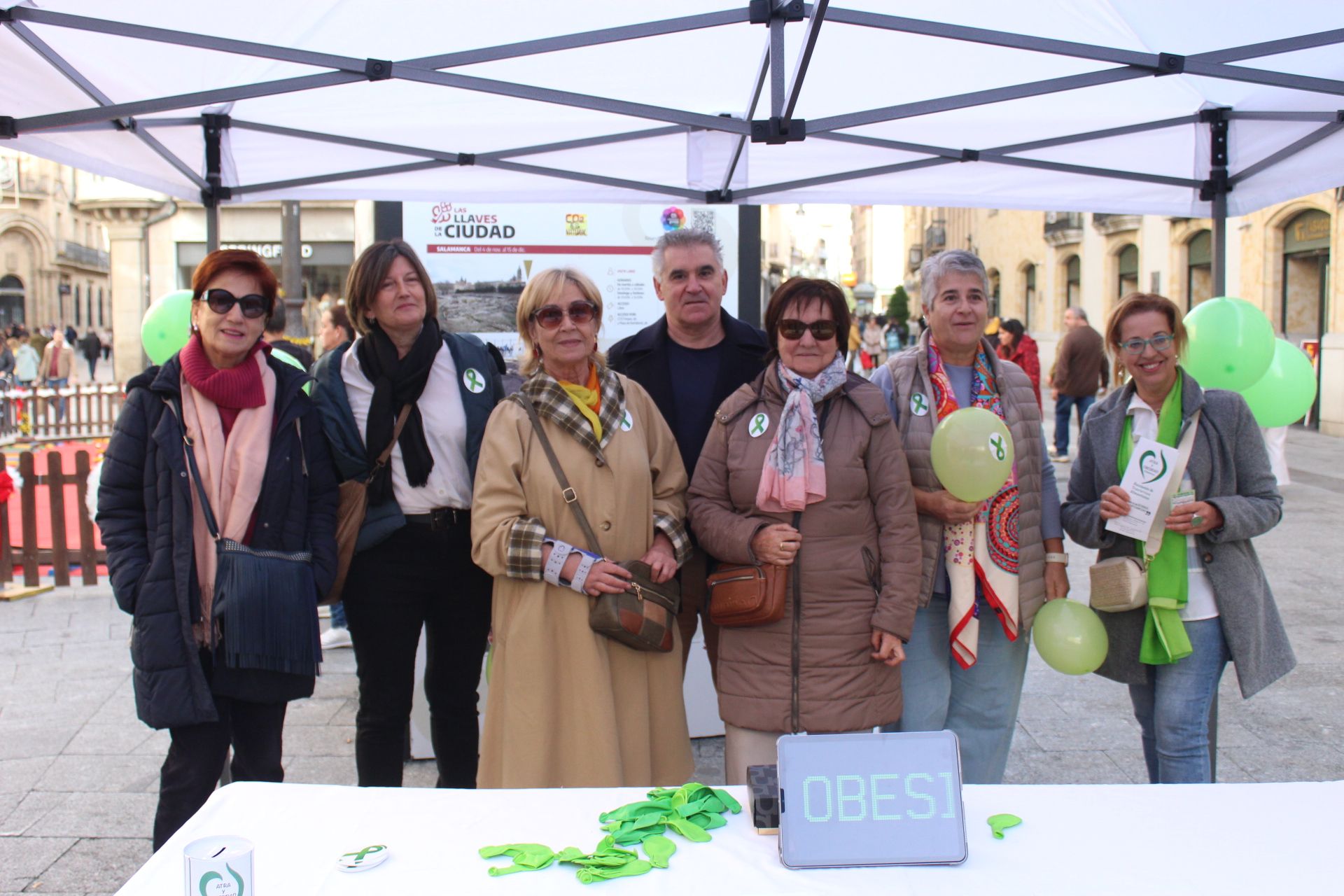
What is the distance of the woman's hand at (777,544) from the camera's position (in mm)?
2656

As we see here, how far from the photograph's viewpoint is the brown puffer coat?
2.70 meters

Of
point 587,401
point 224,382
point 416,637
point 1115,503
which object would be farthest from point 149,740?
point 1115,503

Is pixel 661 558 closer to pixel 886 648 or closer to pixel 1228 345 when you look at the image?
pixel 886 648

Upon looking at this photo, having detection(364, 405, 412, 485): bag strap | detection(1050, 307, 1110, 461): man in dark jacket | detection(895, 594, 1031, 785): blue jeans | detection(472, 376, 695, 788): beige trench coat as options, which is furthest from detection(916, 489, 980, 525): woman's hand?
detection(1050, 307, 1110, 461): man in dark jacket

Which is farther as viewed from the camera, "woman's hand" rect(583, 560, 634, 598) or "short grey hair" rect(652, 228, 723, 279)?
"short grey hair" rect(652, 228, 723, 279)

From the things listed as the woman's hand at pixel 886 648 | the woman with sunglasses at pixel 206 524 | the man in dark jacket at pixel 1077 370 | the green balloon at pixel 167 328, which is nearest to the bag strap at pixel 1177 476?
the woman's hand at pixel 886 648

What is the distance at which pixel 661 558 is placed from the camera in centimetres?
284

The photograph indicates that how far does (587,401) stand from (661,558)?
46 cm

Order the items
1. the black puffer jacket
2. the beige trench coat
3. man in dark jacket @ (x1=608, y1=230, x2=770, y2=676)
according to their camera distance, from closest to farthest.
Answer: the black puffer jacket < the beige trench coat < man in dark jacket @ (x1=608, y1=230, x2=770, y2=676)

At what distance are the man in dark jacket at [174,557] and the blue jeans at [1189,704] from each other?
7.46 ft

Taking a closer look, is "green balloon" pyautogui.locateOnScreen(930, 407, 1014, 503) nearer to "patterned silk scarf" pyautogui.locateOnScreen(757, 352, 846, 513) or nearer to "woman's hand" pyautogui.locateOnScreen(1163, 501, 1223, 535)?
"patterned silk scarf" pyautogui.locateOnScreen(757, 352, 846, 513)

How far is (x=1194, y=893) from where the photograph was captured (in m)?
1.66

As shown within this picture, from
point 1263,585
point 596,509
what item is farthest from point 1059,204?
point 596,509

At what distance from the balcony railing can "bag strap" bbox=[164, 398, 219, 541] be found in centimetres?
5573
